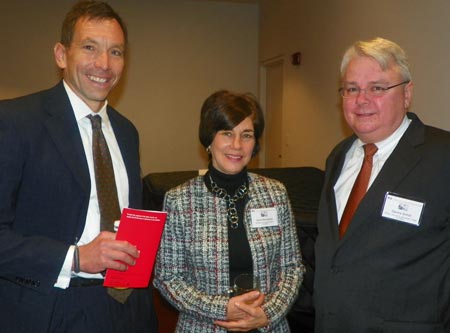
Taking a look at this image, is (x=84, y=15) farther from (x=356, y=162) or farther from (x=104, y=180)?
(x=356, y=162)

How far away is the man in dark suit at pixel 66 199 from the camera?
127 centimetres

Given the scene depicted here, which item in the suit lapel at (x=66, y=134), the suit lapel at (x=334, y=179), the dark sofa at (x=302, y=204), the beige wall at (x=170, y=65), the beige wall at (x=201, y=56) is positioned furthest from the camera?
the beige wall at (x=170, y=65)

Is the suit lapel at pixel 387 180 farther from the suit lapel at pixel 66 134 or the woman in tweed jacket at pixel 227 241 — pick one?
the suit lapel at pixel 66 134

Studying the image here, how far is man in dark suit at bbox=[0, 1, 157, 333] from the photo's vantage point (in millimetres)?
1271

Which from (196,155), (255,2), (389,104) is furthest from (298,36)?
(389,104)

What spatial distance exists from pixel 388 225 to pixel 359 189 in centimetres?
20

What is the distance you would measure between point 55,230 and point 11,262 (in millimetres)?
166

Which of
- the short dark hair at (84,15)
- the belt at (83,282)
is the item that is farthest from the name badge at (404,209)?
the short dark hair at (84,15)

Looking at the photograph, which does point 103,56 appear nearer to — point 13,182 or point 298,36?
point 13,182

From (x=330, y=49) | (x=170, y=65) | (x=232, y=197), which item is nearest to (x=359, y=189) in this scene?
(x=232, y=197)

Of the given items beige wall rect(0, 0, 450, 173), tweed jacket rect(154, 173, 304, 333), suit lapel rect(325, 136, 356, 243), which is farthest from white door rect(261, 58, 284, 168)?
tweed jacket rect(154, 173, 304, 333)

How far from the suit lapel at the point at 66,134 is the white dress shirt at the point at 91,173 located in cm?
3

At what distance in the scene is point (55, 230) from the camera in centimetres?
137

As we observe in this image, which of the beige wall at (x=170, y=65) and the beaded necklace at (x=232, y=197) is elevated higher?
the beige wall at (x=170, y=65)
